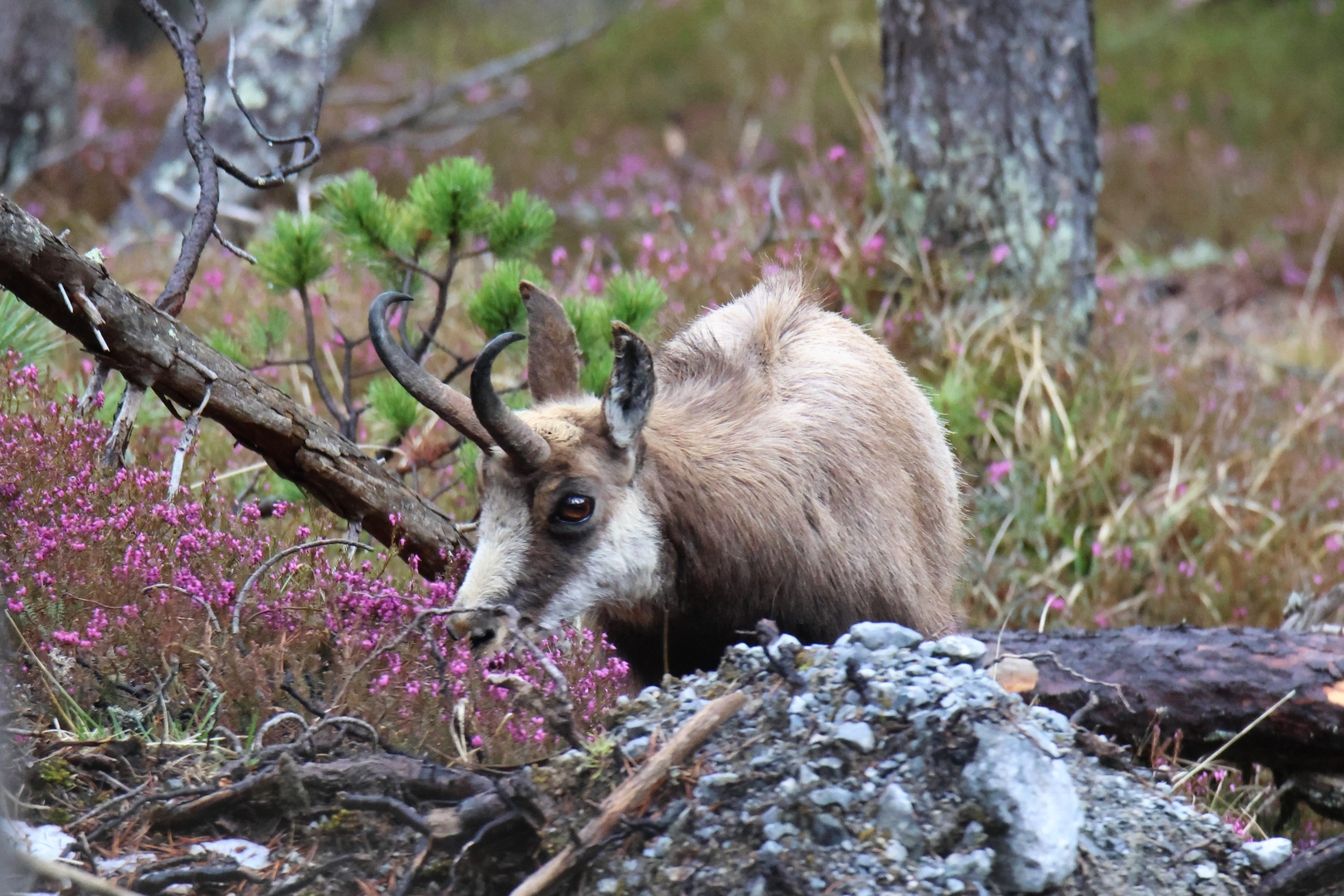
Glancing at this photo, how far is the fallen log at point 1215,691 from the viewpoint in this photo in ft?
13.8

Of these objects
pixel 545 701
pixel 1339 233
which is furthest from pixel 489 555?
pixel 1339 233

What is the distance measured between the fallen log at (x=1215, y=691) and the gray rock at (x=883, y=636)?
1.06 m

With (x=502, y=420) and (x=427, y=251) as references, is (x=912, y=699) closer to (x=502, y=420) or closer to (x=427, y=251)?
(x=502, y=420)

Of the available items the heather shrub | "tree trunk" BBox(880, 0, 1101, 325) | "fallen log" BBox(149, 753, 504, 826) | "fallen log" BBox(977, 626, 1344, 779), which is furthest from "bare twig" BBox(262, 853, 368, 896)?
"tree trunk" BBox(880, 0, 1101, 325)

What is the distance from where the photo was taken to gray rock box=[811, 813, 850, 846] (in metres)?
2.67

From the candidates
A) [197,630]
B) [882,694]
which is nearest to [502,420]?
[197,630]

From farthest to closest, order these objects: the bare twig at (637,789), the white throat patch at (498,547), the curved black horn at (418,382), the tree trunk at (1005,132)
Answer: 1. the tree trunk at (1005,132)
2. the white throat patch at (498,547)
3. the curved black horn at (418,382)
4. the bare twig at (637,789)

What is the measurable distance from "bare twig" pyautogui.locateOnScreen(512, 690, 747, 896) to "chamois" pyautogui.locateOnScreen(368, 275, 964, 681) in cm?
77

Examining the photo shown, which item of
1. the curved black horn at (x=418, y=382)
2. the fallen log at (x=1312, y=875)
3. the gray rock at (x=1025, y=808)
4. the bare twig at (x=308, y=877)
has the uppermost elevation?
the curved black horn at (x=418, y=382)

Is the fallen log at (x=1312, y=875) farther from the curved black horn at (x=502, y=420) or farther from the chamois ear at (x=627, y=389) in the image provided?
Answer: the curved black horn at (x=502, y=420)

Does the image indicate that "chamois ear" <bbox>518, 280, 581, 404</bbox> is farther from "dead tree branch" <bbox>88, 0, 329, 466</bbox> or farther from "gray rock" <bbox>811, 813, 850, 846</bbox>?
"gray rock" <bbox>811, 813, 850, 846</bbox>

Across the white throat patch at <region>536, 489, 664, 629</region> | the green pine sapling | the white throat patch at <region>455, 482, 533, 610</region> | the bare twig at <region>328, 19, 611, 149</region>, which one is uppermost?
the bare twig at <region>328, 19, 611, 149</region>

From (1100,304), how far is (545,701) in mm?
5294

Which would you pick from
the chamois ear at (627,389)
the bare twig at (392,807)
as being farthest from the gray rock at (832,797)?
the chamois ear at (627,389)
